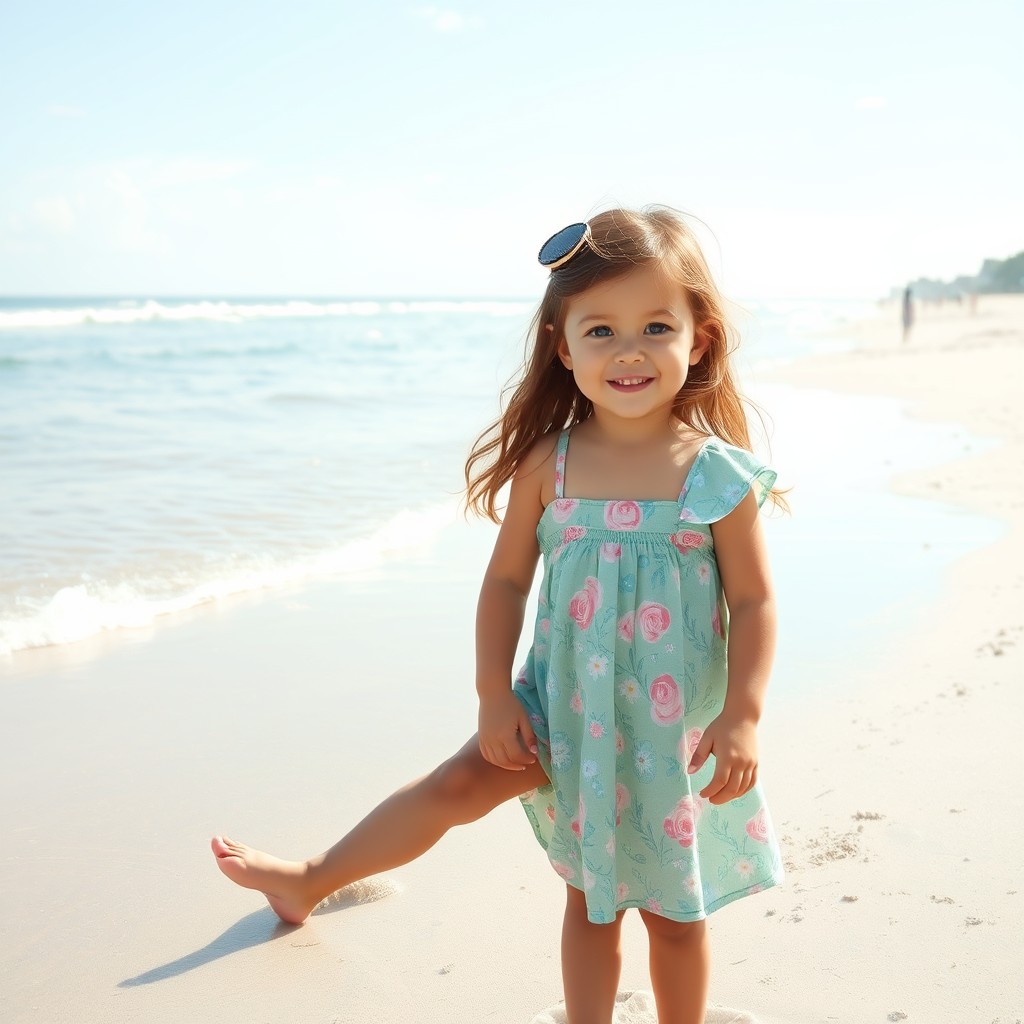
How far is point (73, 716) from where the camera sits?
3652 mm

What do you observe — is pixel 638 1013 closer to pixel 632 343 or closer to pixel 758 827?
pixel 758 827

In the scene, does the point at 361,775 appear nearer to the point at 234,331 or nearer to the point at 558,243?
the point at 558,243

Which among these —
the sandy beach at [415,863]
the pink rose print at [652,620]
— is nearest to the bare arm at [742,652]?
the pink rose print at [652,620]

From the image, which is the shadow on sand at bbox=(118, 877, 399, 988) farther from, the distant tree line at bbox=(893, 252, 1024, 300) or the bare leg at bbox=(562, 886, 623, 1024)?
the distant tree line at bbox=(893, 252, 1024, 300)

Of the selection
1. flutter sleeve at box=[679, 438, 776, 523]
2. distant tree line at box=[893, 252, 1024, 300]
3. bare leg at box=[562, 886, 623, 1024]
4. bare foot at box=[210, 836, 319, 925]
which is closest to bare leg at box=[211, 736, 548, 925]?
bare foot at box=[210, 836, 319, 925]

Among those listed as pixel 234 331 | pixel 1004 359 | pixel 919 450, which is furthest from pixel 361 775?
pixel 234 331

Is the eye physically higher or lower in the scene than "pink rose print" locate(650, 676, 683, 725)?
higher

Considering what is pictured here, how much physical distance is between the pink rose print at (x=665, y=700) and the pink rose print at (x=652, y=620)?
0.07 meters

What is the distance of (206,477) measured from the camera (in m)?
7.76

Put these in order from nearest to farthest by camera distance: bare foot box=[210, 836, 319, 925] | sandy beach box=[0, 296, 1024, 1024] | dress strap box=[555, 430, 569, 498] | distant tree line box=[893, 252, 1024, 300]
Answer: dress strap box=[555, 430, 569, 498] < sandy beach box=[0, 296, 1024, 1024] < bare foot box=[210, 836, 319, 925] < distant tree line box=[893, 252, 1024, 300]

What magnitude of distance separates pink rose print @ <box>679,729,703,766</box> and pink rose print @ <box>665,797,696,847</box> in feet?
0.24

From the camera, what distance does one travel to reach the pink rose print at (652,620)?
A: 196 cm

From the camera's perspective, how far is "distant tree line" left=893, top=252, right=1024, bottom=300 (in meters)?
82.1

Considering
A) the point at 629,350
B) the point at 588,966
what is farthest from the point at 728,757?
the point at 629,350
